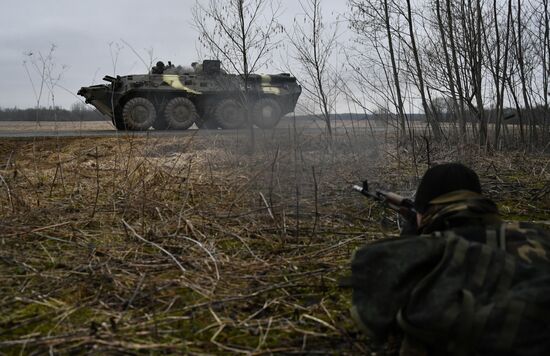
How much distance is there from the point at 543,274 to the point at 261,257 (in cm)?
126

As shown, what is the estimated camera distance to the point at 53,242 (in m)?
2.46

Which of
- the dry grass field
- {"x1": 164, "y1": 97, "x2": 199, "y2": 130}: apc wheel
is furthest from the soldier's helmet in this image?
{"x1": 164, "y1": 97, "x2": 199, "y2": 130}: apc wheel

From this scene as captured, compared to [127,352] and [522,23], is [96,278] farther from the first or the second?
[522,23]

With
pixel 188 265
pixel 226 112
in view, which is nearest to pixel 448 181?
pixel 188 265

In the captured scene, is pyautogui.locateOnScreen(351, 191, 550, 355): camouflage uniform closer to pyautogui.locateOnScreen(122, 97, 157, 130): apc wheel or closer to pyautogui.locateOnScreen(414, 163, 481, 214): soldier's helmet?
pyautogui.locateOnScreen(414, 163, 481, 214): soldier's helmet

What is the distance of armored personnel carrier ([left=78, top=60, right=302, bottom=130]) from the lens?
12414mm

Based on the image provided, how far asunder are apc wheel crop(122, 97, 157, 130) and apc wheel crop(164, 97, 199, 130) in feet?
1.40

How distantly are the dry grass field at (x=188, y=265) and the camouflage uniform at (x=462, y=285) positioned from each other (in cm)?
23

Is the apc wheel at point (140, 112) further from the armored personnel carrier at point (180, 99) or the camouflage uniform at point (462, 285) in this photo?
the camouflage uniform at point (462, 285)

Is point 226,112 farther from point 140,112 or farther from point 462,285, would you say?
point 462,285

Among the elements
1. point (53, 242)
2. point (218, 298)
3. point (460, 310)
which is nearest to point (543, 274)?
point (460, 310)

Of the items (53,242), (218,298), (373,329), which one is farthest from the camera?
(53,242)

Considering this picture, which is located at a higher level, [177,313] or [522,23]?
[522,23]

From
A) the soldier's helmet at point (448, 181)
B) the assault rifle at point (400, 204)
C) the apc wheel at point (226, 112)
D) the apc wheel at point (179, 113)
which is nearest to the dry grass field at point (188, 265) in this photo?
→ the assault rifle at point (400, 204)
